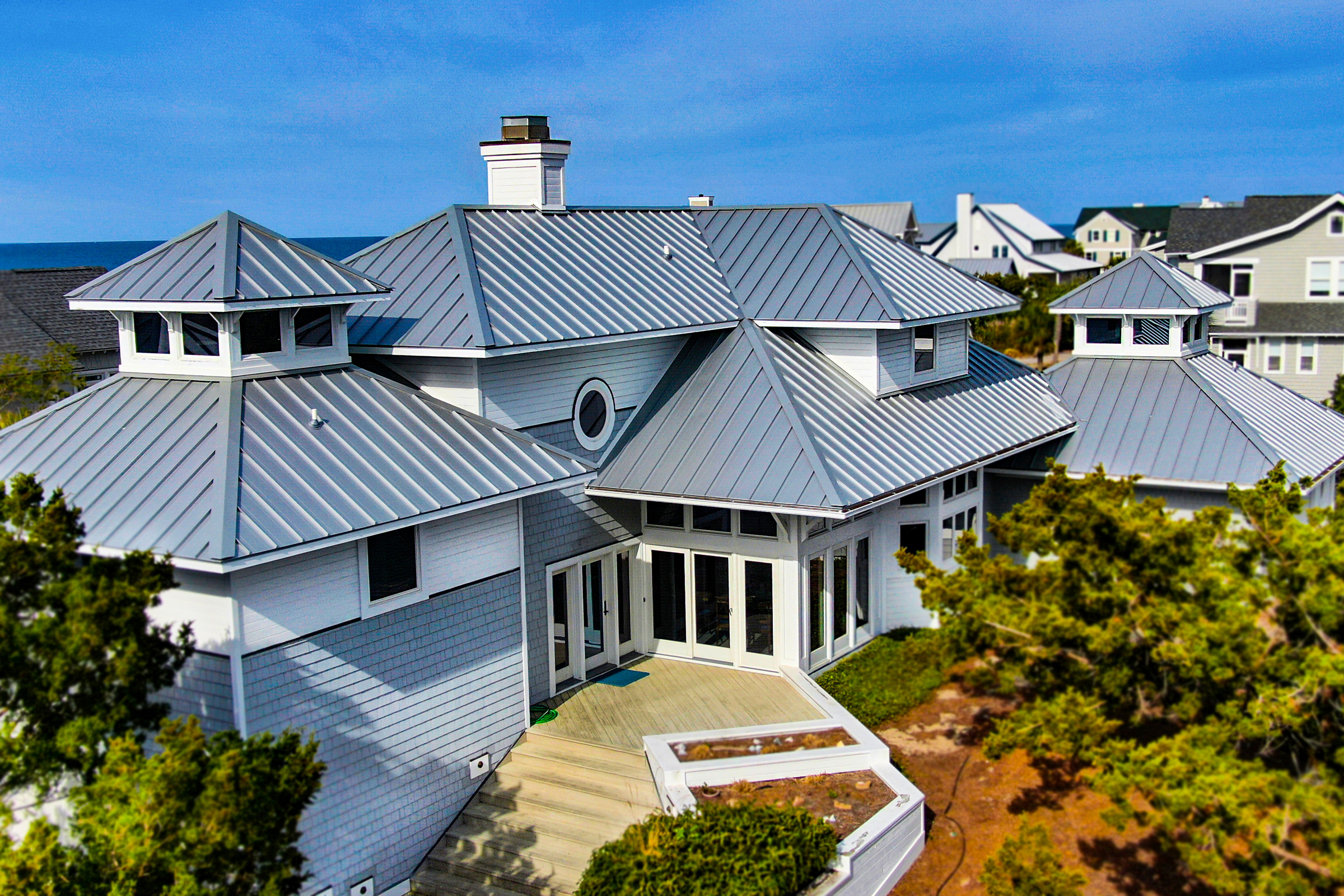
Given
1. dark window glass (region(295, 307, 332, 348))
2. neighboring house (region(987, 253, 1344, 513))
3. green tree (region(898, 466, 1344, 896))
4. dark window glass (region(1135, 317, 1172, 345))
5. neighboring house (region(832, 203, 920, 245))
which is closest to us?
green tree (region(898, 466, 1344, 896))

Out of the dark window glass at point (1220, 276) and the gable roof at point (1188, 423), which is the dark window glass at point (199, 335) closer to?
the gable roof at point (1188, 423)

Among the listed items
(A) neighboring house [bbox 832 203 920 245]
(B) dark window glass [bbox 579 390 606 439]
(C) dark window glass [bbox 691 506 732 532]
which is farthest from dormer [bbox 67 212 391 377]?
(A) neighboring house [bbox 832 203 920 245]

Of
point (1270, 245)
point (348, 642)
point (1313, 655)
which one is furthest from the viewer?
point (1270, 245)

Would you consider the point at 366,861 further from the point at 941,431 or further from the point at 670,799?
the point at 941,431

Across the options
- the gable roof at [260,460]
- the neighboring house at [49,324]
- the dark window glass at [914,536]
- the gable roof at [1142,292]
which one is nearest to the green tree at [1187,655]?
the gable roof at [260,460]

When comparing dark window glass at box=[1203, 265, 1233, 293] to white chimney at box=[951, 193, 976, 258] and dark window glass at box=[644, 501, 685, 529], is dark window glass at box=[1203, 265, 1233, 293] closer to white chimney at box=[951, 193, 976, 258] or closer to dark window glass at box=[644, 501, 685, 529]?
dark window glass at box=[644, 501, 685, 529]

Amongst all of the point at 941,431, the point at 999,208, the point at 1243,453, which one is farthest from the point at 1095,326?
the point at 999,208
